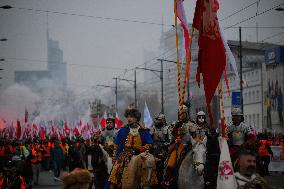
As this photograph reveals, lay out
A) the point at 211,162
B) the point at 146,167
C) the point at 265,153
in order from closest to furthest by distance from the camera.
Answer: the point at 211,162
the point at 146,167
the point at 265,153

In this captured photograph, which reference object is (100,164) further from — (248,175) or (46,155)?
(46,155)

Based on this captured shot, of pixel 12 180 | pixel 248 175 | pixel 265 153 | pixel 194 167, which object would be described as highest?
pixel 248 175

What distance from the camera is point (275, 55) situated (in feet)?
287

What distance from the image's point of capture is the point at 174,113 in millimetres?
131750

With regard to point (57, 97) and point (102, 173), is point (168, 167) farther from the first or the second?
point (57, 97)

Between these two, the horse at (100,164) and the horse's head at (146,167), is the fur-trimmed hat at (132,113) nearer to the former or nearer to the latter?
the horse's head at (146,167)

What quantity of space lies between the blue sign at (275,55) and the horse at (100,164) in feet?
231

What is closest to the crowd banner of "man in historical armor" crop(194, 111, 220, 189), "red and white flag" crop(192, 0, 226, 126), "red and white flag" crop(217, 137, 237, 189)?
"man in historical armor" crop(194, 111, 220, 189)

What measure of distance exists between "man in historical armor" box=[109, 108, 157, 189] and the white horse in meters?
0.85

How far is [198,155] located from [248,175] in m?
4.08

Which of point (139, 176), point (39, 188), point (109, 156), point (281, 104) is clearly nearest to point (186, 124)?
point (139, 176)

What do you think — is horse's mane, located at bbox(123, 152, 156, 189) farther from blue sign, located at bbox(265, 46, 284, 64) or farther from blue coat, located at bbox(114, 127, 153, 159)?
blue sign, located at bbox(265, 46, 284, 64)

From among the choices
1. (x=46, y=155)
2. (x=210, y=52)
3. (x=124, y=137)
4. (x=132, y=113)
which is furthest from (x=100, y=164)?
(x=46, y=155)

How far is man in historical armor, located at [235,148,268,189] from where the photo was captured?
7.88 meters
